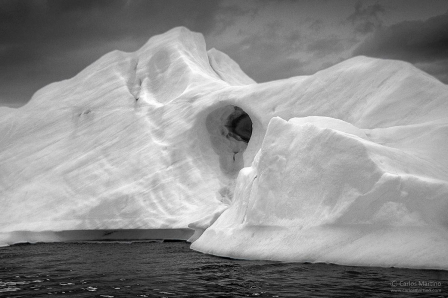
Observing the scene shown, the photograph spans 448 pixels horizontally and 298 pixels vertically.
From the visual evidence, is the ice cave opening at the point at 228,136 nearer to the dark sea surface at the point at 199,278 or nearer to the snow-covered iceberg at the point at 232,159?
the snow-covered iceberg at the point at 232,159

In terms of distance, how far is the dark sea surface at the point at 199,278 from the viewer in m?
6.95

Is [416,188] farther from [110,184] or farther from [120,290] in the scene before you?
[110,184]

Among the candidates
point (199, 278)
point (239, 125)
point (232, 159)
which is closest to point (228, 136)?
point (239, 125)

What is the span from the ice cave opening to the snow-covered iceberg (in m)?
0.05

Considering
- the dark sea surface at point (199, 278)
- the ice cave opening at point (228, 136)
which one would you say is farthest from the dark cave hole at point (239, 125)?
the dark sea surface at point (199, 278)

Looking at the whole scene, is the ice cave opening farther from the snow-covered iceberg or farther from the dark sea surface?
the dark sea surface

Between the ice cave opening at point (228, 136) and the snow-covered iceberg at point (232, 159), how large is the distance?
0.16 feet

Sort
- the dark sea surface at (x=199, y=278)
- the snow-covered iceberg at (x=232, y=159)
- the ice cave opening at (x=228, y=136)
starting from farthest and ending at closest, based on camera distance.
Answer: the ice cave opening at (x=228, y=136) → the snow-covered iceberg at (x=232, y=159) → the dark sea surface at (x=199, y=278)

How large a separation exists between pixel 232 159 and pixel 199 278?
32.8ft

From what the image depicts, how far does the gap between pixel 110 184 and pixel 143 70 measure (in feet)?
19.9

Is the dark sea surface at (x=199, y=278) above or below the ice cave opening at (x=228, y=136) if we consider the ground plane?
below

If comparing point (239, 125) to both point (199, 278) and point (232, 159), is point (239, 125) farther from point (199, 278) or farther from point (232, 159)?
point (199, 278)

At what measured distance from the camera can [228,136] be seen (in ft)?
61.7

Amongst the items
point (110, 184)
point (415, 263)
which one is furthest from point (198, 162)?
point (415, 263)
